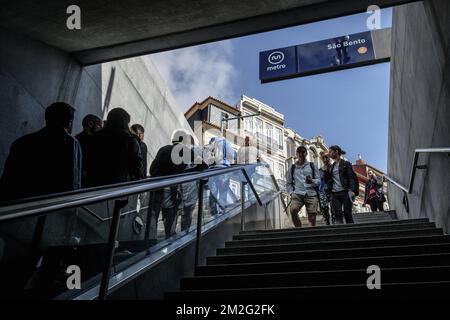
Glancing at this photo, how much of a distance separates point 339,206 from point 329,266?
11.0 ft

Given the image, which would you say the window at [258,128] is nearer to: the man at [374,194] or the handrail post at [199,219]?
the man at [374,194]

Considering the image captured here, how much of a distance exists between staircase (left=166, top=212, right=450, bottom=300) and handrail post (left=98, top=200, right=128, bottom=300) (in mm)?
741

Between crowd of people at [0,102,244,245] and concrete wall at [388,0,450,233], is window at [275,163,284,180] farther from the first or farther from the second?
crowd of people at [0,102,244,245]

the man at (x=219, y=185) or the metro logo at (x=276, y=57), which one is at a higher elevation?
the metro logo at (x=276, y=57)

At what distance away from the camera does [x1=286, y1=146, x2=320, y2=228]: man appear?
6.78 metres

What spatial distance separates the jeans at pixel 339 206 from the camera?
21.6ft

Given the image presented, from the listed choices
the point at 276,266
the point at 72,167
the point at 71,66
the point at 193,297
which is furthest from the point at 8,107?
the point at 276,266

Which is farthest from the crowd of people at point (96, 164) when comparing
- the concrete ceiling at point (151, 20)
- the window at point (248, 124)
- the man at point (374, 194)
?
the window at point (248, 124)

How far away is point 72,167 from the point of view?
2.98m

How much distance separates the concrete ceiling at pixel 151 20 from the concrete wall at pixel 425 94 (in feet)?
2.35

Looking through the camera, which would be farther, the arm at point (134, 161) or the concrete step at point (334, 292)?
the arm at point (134, 161)

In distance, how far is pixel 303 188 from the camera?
683cm

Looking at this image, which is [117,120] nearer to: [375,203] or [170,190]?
[170,190]

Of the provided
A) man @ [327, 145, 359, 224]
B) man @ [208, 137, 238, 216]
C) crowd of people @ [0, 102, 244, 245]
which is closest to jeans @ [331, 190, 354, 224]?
man @ [327, 145, 359, 224]
